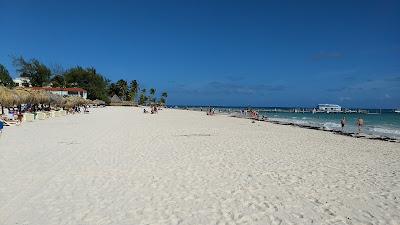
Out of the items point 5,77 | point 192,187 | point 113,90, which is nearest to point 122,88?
point 113,90

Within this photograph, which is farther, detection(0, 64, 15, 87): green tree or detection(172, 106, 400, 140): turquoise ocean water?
detection(0, 64, 15, 87): green tree

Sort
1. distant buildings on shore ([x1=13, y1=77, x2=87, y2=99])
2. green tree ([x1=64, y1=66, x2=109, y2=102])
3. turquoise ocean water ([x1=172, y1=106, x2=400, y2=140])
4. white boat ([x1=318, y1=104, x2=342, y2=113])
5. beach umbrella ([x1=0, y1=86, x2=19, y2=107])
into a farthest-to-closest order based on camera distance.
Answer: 1. white boat ([x1=318, y1=104, x2=342, y2=113])
2. green tree ([x1=64, y1=66, x2=109, y2=102])
3. distant buildings on shore ([x1=13, y1=77, x2=87, y2=99])
4. turquoise ocean water ([x1=172, y1=106, x2=400, y2=140])
5. beach umbrella ([x1=0, y1=86, x2=19, y2=107])

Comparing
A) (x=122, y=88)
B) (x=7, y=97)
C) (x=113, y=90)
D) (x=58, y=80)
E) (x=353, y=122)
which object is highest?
Result: (x=58, y=80)

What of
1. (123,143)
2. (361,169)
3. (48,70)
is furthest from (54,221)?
(48,70)

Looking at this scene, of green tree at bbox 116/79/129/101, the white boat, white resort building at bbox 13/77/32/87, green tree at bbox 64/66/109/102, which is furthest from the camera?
the white boat

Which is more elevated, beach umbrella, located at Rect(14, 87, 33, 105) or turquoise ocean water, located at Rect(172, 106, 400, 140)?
beach umbrella, located at Rect(14, 87, 33, 105)

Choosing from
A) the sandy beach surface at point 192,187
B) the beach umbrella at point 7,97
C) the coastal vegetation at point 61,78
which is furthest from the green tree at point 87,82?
the sandy beach surface at point 192,187

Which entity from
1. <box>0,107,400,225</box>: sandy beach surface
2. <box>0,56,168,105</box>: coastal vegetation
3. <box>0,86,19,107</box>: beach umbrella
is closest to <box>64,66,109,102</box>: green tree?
<box>0,56,168,105</box>: coastal vegetation

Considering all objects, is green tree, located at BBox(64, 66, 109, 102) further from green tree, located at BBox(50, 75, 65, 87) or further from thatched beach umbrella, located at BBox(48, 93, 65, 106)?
thatched beach umbrella, located at BBox(48, 93, 65, 106)

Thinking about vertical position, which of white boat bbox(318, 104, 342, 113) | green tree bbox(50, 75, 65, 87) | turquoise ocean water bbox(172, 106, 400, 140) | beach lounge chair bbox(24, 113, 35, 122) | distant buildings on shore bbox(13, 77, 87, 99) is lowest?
turquoise ocean water bbox(172, 106, 400, 140)

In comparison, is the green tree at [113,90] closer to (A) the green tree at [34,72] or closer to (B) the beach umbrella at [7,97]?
(A) the green tree at [34,72]

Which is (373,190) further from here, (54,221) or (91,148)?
(91,148)

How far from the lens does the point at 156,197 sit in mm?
6047

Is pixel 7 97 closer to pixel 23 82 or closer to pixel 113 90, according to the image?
pixel 23 82
